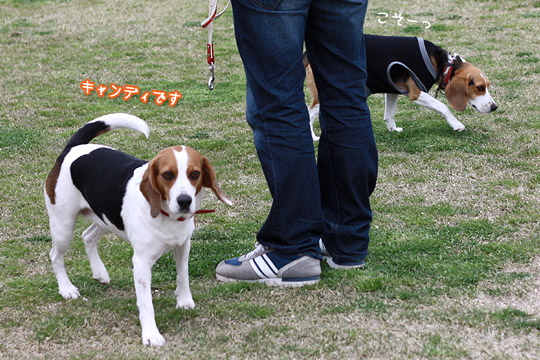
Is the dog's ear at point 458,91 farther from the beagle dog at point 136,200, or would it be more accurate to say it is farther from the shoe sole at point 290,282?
the beagle dog at point 136,200

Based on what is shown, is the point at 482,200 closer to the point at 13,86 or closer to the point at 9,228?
the point at 9,228

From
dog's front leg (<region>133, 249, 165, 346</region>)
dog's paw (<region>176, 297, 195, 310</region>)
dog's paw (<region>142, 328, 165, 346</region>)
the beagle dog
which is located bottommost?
dog's paw (<region>176, 297, 195, 310</region>)

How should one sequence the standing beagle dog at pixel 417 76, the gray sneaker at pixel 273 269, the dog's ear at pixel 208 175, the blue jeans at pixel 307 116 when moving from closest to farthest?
the dog's ear at pixel 208 175 → the blue jeans at pixel 307 116 → the gray sneaker at pixel 273 269 → the standing beagle dog at pixel 417 76

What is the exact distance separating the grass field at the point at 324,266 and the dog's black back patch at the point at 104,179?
1.34 feet

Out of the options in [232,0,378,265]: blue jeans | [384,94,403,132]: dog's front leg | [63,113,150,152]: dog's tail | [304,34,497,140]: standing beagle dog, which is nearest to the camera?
[232,0,378,265]: blue jeans

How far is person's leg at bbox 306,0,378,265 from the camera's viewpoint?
8.01 ft

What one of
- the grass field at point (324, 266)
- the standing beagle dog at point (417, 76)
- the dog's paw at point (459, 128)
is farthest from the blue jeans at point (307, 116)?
the dog's paw at point (459, 128)

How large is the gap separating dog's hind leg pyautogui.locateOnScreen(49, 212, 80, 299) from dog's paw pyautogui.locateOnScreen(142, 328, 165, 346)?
1.71ft

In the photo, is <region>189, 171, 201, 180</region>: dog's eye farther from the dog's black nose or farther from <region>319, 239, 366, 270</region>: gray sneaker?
<region>319, 239, 366, 270</region>: gray sneaker

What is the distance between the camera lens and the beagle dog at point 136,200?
2.19 meters

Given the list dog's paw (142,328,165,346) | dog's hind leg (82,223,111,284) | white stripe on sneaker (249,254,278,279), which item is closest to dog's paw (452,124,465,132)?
white stripe on sneaker (249,254,278,279)

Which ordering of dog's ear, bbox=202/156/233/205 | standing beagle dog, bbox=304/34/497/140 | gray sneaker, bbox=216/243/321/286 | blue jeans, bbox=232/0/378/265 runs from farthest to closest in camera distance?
standing beagle dog, bbox=304/34/497/140
gray sneaker, bbox=216/243/321/286
blue jeans, bbox=232/0/378/265
dog's ear, bbox=202/156/233/205

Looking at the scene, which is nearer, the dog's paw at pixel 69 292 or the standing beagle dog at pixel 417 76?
the dog's paw at pixel 69 292

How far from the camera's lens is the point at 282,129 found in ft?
8.09
